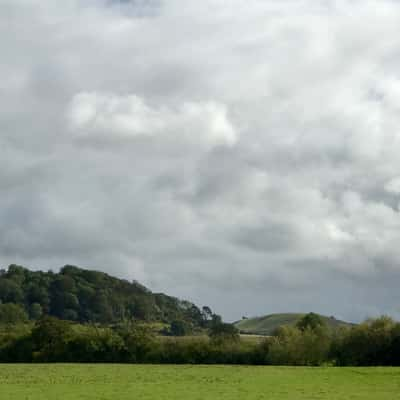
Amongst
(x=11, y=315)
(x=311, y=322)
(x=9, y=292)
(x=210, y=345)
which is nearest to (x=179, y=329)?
(x=9, y=292)

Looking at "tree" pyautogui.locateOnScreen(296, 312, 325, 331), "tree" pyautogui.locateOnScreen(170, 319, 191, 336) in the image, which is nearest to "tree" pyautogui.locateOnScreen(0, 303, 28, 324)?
"tree" pyautogui.locateOnScreen(170, 319, 191, 336)

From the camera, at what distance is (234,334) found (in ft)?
323

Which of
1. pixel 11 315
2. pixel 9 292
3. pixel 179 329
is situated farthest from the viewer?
pixel 9 292

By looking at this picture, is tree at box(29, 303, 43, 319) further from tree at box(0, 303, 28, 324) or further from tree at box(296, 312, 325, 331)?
tree at box(296, 312, 325, 331)

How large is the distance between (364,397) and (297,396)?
12.1 ft

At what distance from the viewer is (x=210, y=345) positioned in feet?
310

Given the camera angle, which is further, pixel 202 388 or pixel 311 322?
pixel 311 322

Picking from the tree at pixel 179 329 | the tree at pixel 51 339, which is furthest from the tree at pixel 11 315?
the tree at pixel 51 339

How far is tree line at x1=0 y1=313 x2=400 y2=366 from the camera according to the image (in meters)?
90.8

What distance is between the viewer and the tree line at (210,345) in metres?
90.8

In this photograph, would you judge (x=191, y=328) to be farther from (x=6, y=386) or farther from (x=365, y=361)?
(x=6, y=386)

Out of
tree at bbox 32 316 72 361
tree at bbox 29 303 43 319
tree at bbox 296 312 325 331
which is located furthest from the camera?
tree at bbox 29 303 43 319

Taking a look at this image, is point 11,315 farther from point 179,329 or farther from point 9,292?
point 179,329

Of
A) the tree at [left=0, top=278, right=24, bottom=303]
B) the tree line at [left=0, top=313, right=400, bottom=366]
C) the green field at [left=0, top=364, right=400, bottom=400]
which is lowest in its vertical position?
the green field at [left=0, top=364, right=400, bottom=400]
